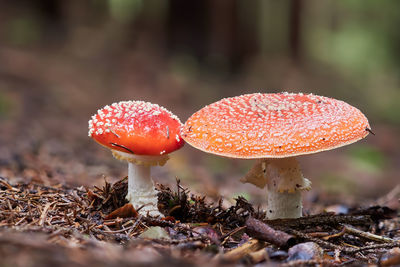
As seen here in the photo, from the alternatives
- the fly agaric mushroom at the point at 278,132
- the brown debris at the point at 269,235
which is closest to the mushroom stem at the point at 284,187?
the fly agaric mushroom at the point at 278,132

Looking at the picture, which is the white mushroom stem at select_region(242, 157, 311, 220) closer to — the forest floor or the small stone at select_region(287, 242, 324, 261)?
the forest floor

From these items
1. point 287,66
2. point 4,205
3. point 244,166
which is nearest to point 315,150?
point 4,205

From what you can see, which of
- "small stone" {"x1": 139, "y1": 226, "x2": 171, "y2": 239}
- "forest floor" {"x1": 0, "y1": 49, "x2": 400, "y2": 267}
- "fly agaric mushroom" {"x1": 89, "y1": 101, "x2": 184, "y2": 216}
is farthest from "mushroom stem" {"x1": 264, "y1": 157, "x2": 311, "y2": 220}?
"small stone" {"x1": 139, "y1": 226, "x2": 171, "y2": 239}

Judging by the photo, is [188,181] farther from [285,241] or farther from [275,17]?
[275,17]

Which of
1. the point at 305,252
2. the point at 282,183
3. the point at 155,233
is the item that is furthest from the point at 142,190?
the point at 305,252

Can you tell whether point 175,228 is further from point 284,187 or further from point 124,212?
point 284,187

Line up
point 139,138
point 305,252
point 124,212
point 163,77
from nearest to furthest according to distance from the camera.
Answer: point 305,252
point 139,138
point 124,212
point 163,77

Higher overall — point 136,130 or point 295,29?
point 295,29

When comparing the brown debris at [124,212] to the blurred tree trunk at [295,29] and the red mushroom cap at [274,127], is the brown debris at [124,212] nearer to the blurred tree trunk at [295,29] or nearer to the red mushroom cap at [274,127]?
the red mushroom cap at [274,127]

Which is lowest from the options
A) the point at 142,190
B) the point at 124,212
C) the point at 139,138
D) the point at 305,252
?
the point at 305,252

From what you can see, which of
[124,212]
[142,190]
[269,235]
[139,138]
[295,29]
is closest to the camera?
[269,235]
